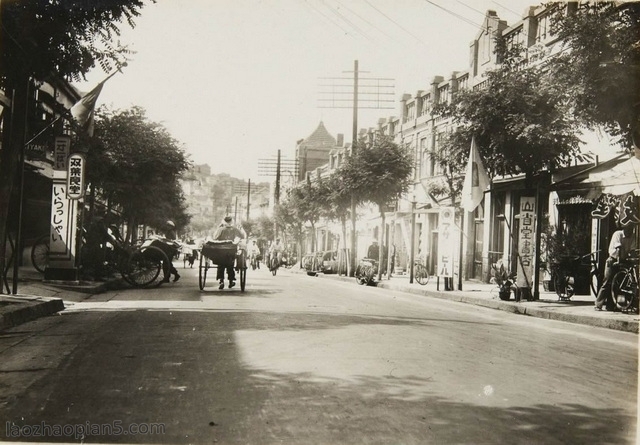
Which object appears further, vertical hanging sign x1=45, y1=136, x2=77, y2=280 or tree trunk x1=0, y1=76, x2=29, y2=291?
vertical hanging sign x1=45, y1=136, x2=77, y2=280

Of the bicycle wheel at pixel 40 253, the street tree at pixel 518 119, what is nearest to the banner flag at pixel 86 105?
the bicycle wheel at pixel 40 253

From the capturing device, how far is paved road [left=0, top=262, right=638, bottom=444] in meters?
4.61

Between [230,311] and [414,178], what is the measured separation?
1149 inches

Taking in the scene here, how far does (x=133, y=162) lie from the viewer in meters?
25.3

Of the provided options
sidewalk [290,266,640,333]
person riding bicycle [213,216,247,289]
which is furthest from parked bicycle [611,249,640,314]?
person riding bicycle [213,216,247,289]

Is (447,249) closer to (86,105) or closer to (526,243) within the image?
(526,243)

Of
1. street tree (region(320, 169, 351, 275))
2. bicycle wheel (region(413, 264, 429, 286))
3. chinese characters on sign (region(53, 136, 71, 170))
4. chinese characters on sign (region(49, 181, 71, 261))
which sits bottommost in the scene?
bicycle wheel (region(413, 264, 429, 286))

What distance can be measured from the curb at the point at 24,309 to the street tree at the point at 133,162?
10.7 meters

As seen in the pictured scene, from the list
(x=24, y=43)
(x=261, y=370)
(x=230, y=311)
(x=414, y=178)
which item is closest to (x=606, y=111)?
(x=230, y=311)

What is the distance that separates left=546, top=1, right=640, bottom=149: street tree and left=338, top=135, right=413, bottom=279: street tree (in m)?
18.1

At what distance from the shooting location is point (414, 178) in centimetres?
3975

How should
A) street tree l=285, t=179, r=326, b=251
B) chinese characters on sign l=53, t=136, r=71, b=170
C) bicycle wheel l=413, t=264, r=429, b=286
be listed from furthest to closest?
street tree l=285, t=179, r=326, b=251
bicycle wheel l=413, t=264, r=429, b=286
chinese characters on sign l=53, t=136, r=71, b=170

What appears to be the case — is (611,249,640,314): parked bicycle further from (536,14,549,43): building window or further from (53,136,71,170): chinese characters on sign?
(536,14,549,43): building window

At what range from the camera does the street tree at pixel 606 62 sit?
11.4 meters
